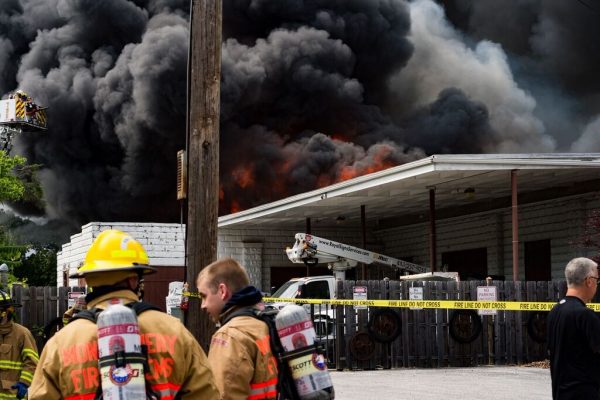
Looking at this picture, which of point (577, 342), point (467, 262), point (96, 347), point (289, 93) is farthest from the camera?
point (289, 93)

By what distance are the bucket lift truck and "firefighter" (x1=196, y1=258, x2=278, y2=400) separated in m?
19.6

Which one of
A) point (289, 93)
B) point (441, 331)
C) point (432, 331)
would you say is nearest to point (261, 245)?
point (432, 331)

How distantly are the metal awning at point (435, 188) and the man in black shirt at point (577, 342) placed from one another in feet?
42.5

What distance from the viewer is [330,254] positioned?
958 inches

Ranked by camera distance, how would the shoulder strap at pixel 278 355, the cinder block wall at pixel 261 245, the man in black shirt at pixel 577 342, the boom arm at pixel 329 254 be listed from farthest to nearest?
the cinder block wall at pixel 261 245, the boom arm at pixel 329 254, the man in black shirt at pixel 577 342, the shoulder strap at pixel 278 355

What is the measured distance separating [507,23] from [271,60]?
17.3 metres

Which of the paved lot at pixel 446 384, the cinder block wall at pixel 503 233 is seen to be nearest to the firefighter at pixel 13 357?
the paved lot at pixel 446 384

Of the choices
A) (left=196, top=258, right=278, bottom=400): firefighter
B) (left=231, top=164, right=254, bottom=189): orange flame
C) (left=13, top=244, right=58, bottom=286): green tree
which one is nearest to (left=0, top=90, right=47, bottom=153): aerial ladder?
(left=13, top=244, right=58, bottom=286): green tree

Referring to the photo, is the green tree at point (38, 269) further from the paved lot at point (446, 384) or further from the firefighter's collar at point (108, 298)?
the firefighter's collar at point (108, 298)

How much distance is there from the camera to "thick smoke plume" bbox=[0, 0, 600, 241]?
5922 centimetres

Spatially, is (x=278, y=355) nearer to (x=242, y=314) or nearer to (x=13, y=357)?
(x=242, y=314)

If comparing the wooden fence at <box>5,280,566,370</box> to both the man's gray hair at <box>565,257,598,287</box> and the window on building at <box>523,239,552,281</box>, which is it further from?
the man's gray hair at <box>565,257,598,287</box>

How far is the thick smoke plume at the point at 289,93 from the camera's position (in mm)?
59219

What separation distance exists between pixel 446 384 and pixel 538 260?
1081 cm
